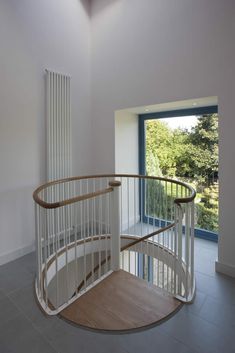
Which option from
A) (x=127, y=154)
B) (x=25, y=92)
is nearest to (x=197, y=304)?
(x=127, y=154)

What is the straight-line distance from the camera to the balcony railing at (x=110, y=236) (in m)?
2.38

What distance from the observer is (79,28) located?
3982 mm

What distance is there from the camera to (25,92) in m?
3.27

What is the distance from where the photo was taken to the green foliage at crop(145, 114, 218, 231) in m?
3.66

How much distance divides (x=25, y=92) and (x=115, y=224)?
217 cm

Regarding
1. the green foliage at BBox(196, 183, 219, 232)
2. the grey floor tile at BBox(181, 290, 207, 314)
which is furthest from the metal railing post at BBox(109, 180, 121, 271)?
the green foliage at BBox(196, 183, 219, 232)

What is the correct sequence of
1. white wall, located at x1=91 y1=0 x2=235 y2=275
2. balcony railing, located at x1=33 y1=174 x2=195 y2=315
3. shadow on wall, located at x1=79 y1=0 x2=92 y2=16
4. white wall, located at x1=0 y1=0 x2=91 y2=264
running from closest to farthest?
balcony railing, located at x1=33 y1=174 x2=195 y2=315 → white wall, located at x1=91 y1=0 x2=235 y2=275 → white wall, located at x1=0 y1=0 x2=91 y2=264 → shadow on wall, located at x1=79 y1=0 x2=92 y2=16

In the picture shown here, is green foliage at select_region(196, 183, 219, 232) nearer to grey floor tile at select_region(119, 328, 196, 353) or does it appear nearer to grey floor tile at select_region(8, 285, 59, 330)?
grey floor tile at select_region(119, 328, 196, 353)

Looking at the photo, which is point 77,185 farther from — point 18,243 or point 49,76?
point 49,76

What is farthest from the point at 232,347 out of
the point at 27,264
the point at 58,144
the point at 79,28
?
the point at 79,28

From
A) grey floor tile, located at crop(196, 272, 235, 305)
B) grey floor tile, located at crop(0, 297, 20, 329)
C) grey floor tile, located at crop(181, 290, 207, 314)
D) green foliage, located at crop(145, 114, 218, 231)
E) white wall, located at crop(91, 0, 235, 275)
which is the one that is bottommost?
grey floor tile, located at crop(0, 297, 20, 329)

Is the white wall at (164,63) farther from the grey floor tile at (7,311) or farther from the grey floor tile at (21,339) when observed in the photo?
the grey floor tile at (7,311)

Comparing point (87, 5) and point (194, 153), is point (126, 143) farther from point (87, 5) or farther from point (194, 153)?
point (87, 5)

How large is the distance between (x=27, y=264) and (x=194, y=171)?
2828 millimetres
